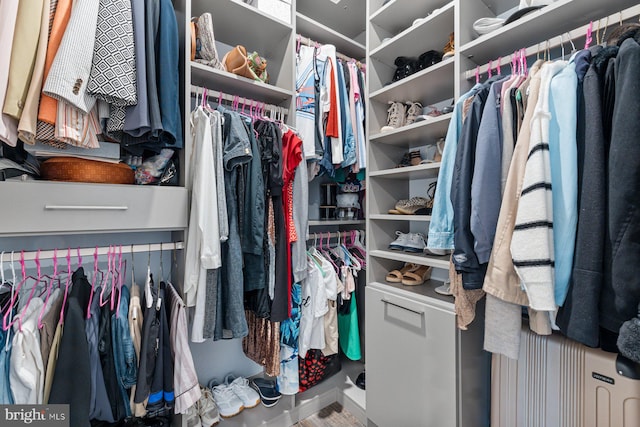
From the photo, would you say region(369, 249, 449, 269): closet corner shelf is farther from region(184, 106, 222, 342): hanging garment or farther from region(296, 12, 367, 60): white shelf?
region(296, 12, 367, 60): white shelf

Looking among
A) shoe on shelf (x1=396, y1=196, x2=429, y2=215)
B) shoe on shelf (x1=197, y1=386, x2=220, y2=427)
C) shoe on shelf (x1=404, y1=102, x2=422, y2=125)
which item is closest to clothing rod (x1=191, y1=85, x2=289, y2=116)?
shoe on shelf (x1=404, y1=102, x2=422, y2=125)

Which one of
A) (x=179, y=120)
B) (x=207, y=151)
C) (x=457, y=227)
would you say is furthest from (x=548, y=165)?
(x=179, y=120)

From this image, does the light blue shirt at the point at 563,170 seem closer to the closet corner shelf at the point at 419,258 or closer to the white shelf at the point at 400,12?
the closet corner shelf at the point at 419,258

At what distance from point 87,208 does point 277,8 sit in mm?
1343

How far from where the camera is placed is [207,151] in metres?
1.19

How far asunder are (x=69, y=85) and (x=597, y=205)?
150 cm

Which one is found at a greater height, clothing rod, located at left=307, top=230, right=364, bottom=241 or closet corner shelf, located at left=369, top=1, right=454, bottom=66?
closet corner shelf, located at left=369, top=1, right=454, bottom=66

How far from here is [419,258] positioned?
1.33 m

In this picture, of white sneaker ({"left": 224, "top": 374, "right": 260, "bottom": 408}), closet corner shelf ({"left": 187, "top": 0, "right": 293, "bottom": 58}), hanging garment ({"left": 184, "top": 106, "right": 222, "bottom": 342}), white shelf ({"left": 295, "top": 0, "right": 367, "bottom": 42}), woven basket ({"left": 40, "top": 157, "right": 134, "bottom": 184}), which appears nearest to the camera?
woven basket ({"left": 40, "top": 157, "right": 134, "bottom": 184})

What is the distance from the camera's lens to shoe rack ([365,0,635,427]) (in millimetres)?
1157

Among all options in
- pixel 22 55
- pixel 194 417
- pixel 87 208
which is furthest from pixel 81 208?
pixel 194 417

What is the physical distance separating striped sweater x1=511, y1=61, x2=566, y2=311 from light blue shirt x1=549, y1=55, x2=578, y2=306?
0.02 m

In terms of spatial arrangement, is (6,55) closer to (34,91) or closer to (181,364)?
(34,91)

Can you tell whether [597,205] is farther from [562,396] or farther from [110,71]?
[110,71]
